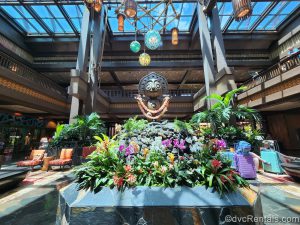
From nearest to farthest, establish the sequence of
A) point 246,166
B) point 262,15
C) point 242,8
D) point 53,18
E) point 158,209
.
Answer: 1. point 158,209
2. point 242,8
3. point 246,166
4. point 262,15
5. point 53,18

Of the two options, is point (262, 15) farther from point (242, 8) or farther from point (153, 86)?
point (153, 86)

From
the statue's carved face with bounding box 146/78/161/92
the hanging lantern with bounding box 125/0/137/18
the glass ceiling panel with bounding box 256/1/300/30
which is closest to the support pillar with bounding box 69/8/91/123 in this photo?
the statue's carved face with bounding box 146/78/161/92

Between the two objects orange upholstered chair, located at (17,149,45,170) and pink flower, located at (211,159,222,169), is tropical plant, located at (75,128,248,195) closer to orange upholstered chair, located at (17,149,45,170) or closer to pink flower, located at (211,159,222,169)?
pink flower, located at (211,159,222,169)

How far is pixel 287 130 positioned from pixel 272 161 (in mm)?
7094

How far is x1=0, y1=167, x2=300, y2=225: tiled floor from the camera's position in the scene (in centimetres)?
253

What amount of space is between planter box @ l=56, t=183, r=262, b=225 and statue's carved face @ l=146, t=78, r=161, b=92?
158 inches

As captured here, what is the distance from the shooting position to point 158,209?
1768 mm

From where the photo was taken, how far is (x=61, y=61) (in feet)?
44.2

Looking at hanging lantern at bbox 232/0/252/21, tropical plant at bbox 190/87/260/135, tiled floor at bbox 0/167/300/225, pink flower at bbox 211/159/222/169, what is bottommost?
tiled floor at bbox 0/167/300/225

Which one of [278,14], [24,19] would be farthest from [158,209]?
[24,19]

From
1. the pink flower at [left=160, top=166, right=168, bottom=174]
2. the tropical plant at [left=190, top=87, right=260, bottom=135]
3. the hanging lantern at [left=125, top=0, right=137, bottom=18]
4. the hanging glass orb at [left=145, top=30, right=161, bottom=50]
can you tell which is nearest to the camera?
the pink flower at [left=160, top=166, right=168, bottom=174]

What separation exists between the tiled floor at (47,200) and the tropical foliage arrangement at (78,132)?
226 cm

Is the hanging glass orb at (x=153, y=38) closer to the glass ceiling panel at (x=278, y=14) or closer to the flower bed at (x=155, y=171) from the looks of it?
the flower bed at (x=155, y=171)

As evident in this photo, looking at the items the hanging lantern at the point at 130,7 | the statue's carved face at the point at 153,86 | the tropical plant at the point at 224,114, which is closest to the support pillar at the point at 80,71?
the statue's carved face at the point at 153,86
